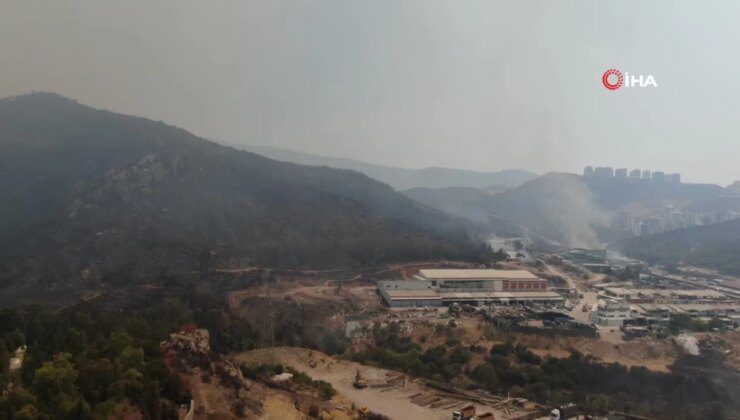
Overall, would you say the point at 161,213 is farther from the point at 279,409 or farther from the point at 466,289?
the point at 279,409

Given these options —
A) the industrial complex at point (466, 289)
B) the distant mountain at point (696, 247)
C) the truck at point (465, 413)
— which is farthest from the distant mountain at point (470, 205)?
the truck at point (465, 413)

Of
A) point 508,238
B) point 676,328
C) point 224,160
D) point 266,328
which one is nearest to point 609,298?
point 676,328

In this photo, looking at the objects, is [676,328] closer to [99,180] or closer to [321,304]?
[321,304]

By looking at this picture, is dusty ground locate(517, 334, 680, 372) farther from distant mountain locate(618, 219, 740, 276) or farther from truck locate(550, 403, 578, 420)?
distant mountain locate(618, 219, 740, 276)

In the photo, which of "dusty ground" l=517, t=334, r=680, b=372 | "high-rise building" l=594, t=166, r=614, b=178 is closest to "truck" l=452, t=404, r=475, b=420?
"dusty ground" l=517, t=334, r=680, b=372

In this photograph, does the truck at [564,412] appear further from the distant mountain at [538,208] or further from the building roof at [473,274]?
the distant mountain at [538,208]
